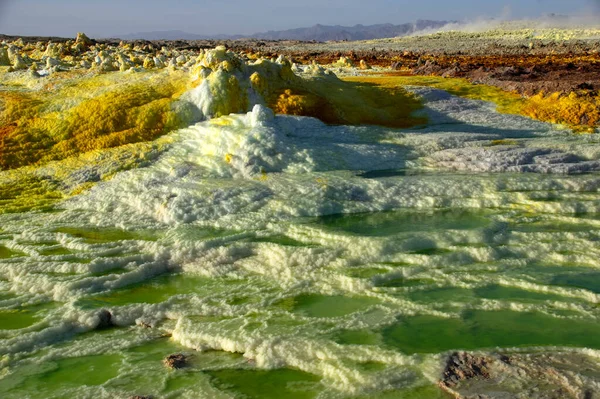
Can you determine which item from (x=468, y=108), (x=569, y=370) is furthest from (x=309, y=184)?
(x=468, y=108)

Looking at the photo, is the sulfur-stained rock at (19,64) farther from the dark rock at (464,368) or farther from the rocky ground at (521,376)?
the rocky ground at (521,376)

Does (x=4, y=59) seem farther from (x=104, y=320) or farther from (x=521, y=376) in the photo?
(x=521, y=376)

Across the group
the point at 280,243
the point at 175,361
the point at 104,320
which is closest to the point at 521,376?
the point at 175,361

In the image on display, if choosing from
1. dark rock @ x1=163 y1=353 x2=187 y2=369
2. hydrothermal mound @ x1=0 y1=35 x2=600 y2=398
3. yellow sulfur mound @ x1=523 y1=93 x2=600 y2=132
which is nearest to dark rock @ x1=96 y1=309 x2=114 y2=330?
hydrothermal mound @ x1=0 y1=35 x2=600 y2=398

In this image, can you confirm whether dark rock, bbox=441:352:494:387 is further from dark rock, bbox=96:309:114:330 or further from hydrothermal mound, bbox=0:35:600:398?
dark rock, bbox=96:309:114:330

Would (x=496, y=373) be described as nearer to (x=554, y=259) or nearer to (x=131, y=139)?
(x=554, y=259)

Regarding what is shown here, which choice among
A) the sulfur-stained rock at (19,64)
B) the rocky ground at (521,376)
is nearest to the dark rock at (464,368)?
the rocky ground at (521,376)
